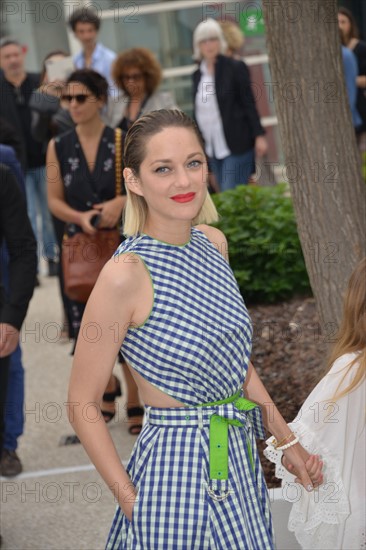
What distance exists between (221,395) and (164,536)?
1.30 feet

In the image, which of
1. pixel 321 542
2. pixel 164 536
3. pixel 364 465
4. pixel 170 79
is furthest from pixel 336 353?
pixel 170 79

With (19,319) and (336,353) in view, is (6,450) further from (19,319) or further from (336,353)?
(336,353)

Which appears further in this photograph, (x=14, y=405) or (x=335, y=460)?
(x=14, y=405)

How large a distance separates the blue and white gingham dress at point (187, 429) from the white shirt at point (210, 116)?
724 centimetres

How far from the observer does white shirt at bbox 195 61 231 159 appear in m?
10.1

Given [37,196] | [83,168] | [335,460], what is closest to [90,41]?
[37,196]

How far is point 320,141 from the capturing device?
4.92m

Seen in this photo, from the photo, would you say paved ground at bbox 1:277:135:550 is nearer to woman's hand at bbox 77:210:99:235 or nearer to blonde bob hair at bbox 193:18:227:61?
woman's hand at bbox 77:210:99:235

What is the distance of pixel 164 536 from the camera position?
112 inches

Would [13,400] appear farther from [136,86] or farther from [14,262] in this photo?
[136,86]

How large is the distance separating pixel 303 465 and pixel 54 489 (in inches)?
106

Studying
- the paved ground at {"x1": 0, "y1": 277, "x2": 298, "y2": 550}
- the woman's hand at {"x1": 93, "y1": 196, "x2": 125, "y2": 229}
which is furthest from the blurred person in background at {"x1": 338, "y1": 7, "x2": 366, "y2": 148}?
the woman's hand at {"x1": 93, "y1": 196, "x2": 125, "y2": 229}

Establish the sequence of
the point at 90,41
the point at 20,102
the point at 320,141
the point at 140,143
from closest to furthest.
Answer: the point at 140,143
the point at 320,141
the point at 90,41
the point at 20,102

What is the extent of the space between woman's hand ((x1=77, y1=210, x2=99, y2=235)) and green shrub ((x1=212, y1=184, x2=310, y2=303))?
118cm
